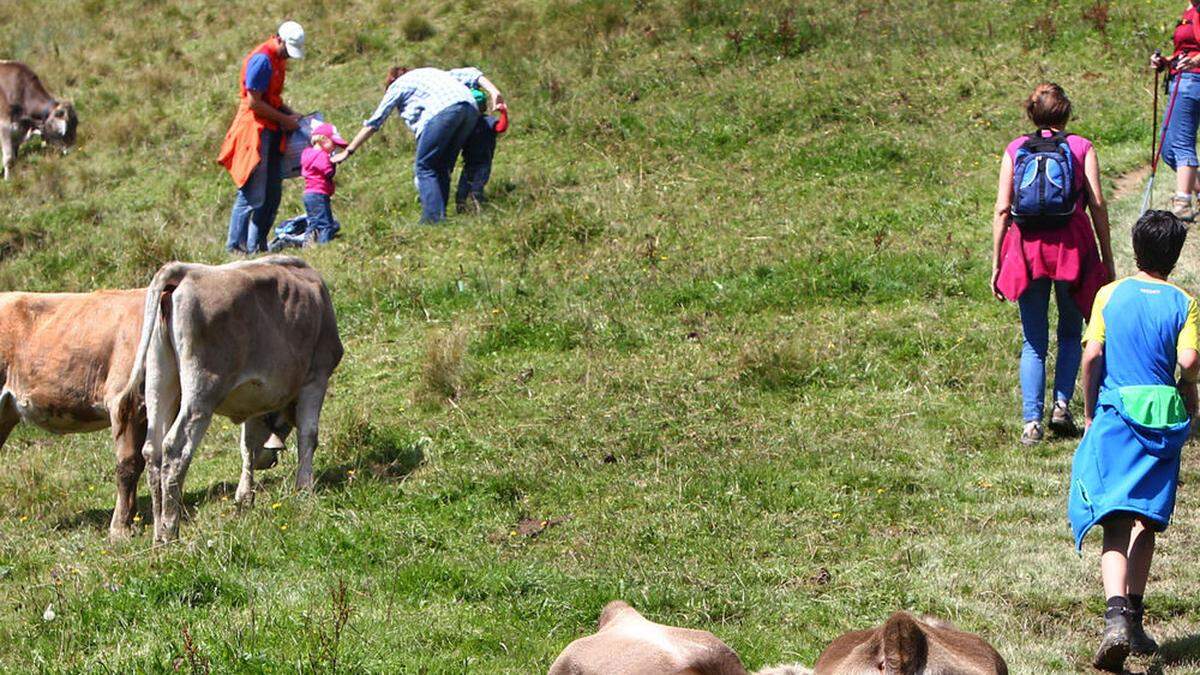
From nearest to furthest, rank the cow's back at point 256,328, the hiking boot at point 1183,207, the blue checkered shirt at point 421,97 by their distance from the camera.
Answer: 1. the cow's back at point 256,328
2. the hiking boot at point 1183,207
3. the blue checkered shirt at point 421,97

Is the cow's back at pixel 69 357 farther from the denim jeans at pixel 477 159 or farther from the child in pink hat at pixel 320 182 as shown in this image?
the denim jeans at pixel 477 159

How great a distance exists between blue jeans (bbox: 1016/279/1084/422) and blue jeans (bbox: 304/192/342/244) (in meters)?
8.03

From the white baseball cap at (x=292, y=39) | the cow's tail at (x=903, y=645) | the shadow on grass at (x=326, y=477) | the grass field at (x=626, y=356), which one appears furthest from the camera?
the white baseball cap at (x=292, y=39)

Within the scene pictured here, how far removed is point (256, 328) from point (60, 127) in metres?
12.4

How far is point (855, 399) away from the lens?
32.3ft

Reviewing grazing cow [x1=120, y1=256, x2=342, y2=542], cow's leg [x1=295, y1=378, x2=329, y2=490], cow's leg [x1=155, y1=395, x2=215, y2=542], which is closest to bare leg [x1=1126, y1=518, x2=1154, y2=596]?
grazing cow [x1=120, y1=256, x2=342, y2=542]

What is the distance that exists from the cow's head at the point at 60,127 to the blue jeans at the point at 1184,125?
14.3m

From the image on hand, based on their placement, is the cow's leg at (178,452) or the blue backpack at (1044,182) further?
the cow's leg at (178,452)

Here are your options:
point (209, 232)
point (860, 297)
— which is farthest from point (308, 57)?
point (860, 297)

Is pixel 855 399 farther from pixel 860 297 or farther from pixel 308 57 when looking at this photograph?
pixel 308 57

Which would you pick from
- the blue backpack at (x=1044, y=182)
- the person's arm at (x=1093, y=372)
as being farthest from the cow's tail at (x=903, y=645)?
the blue backpack at (x=1044, y=182)

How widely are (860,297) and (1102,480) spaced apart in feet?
19.0

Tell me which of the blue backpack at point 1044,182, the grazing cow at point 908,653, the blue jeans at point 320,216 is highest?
the blue backpack at point 1044,182

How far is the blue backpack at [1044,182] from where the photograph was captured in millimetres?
8398
